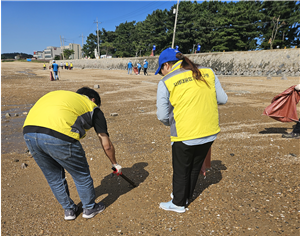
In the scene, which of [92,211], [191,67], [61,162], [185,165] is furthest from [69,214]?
[191,67]

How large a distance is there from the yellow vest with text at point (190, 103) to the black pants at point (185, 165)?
0.43 feet

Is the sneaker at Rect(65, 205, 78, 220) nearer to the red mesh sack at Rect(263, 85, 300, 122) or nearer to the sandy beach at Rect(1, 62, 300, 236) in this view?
the sandy beach at Rect(1, 62, 300, 236)

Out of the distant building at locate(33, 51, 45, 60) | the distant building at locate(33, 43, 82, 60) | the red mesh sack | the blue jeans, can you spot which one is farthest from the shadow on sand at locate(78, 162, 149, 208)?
the distant building at locate(33, 51, 45, 60)

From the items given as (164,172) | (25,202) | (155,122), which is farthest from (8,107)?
(164,172)

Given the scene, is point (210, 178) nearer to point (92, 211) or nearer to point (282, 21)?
point (92, 211)

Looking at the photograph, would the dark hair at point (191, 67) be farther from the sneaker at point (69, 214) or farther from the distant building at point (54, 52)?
the distant building at point (54, 52)

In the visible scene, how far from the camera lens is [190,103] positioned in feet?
6.02

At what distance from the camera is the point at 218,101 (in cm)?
208

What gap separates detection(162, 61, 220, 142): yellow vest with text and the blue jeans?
40.1 inches

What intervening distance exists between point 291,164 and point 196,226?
2247 mm

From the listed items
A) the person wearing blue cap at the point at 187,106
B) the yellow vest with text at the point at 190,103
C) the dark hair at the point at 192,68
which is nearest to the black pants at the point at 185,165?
the person wearing blue cap at the point at 187,106

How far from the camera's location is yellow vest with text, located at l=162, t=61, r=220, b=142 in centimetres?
183

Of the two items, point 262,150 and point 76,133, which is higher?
point 76,133

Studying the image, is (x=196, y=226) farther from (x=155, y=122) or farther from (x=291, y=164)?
(x=155, y=122)
